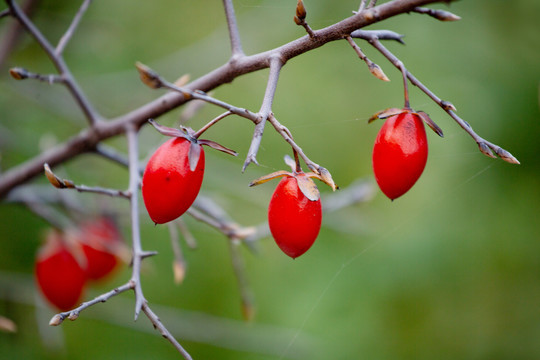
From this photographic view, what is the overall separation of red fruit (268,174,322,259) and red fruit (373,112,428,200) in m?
0.11

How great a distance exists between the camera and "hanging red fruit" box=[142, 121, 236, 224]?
2.41 feet

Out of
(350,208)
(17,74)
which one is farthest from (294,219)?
(350,208)

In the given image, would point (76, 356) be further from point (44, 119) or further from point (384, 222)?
point (384, 222)

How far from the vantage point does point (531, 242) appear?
2426 mm

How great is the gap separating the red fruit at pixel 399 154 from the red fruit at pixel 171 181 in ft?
0.88

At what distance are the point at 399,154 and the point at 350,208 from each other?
1558 mm

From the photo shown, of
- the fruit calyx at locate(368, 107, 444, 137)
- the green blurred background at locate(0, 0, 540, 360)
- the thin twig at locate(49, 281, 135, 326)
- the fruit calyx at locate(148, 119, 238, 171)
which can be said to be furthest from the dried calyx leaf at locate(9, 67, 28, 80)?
the green blurred background at locate(0, 0, 540, 360)

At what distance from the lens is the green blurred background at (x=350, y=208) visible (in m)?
2.20

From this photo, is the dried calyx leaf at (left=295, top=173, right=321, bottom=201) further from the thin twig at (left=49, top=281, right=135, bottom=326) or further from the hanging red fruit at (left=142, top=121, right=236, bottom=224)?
the thin twig at (left=49, top=281, right=135, bottom=326)

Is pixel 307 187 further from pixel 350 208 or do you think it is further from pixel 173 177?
pixel 350 208

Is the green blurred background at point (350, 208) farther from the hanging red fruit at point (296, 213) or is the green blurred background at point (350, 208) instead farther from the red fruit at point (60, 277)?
the hanging red fruit at point (296, 213)

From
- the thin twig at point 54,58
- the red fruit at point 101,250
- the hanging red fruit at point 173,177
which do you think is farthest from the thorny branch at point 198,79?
the red fruit at point 101,250

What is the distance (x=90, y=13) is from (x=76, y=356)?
149 cm

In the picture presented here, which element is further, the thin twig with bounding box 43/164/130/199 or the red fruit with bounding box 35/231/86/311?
the red fruit with bounding box 35/231/86/311
